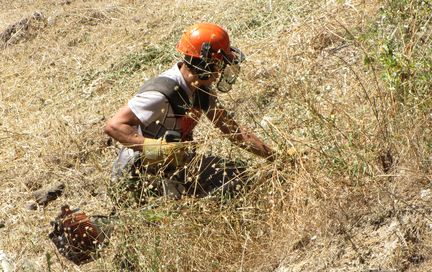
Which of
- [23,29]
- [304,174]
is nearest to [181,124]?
[304,174]

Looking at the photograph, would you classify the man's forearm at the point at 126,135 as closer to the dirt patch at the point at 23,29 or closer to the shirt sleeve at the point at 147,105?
the shirt sleeve at the point at 147,105

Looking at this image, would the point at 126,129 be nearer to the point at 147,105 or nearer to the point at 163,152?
the point at 147,105

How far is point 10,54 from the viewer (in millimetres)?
9906

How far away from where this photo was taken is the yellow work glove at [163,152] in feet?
14.1

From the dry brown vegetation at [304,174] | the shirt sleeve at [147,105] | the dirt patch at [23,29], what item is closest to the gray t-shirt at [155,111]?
the shirt sleeve at [147,105]

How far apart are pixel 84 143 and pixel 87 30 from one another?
10.5ft

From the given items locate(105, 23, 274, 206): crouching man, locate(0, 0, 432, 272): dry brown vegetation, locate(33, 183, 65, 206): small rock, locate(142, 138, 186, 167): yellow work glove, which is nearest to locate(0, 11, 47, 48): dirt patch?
locate(0, 0, 432, 272): dry brown vegetation

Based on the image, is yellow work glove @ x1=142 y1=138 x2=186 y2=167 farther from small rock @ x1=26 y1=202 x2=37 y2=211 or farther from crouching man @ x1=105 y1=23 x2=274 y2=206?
small rock @ x1=26 y1=202 x2=37 y2=211

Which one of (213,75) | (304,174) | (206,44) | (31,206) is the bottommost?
(31,206)

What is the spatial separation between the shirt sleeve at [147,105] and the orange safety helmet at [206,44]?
34cm

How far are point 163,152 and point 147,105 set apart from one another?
341 millimetres

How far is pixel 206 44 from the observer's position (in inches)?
182

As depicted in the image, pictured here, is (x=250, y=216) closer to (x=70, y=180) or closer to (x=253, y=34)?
(x=70, y=180)

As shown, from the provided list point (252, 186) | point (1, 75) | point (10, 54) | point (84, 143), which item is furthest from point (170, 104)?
point (10, 54)
